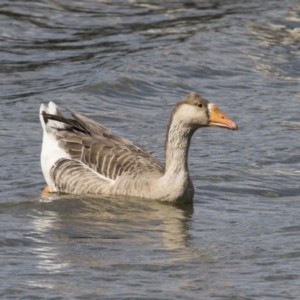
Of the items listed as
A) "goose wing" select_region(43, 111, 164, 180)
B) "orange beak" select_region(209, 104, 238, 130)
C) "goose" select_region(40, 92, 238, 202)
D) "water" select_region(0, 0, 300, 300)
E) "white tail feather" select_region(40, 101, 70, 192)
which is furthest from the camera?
"white tail feather" select_region(40, 101, 70, 192)

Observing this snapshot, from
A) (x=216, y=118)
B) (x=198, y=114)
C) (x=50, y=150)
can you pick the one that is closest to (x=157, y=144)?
(x=50, y=150)

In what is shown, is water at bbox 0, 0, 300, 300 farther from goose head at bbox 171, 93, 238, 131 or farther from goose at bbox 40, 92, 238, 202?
goose head at bbox 171, 93, 238, 131

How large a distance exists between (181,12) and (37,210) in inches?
477

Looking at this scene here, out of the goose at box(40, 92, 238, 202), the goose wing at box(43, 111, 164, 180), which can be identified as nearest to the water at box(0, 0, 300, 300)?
the goose at box(40, 92, 238, 202)

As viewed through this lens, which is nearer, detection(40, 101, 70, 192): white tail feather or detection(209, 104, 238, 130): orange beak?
detection(209, 104, 238, 130): orange beak

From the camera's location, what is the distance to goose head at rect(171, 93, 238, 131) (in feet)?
36.0

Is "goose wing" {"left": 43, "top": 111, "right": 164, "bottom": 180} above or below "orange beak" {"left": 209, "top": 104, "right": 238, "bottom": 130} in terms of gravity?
below

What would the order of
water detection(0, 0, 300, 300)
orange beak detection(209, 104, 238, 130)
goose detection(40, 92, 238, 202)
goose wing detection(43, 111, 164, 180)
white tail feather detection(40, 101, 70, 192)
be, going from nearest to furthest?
water detection(0, 0, 300, 300)
orange beak detection(209, 104, 238, 130)
goose detection(40, 92, 238, 202)
goose wing detection(43, 111, 164, 180)
white tail feather detection(40, 101, 70, 192)

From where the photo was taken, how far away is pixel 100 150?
1159 centimetres

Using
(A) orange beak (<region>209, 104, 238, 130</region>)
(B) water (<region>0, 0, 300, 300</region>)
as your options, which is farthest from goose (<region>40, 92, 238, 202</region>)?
(B) water (<region>0, 0, 300, 300</region>)

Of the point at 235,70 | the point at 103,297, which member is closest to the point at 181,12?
the point at 235,70

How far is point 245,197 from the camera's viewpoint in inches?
457

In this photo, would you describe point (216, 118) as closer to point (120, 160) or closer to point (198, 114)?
point (198, 114)

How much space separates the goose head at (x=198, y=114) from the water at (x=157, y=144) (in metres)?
0.91
